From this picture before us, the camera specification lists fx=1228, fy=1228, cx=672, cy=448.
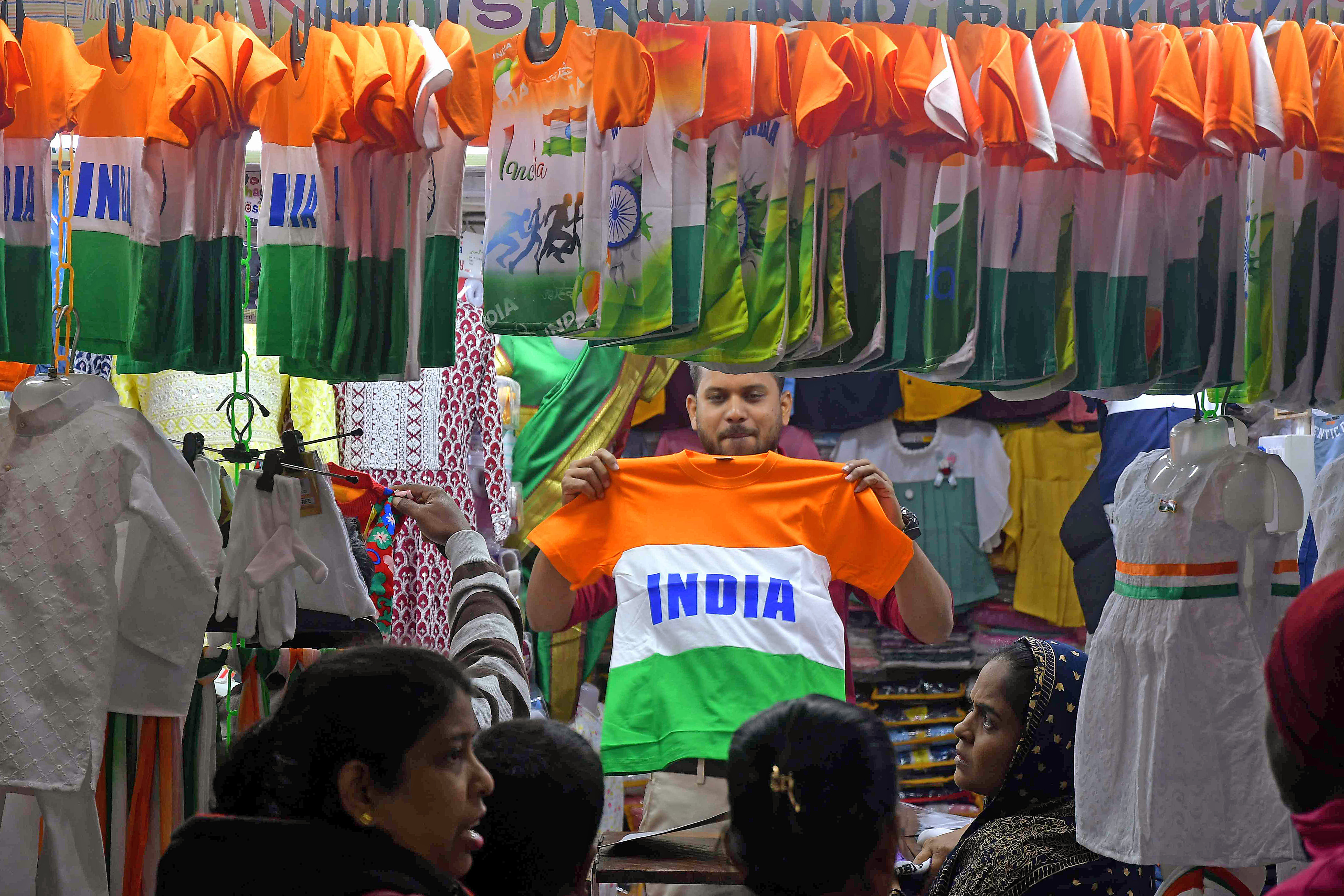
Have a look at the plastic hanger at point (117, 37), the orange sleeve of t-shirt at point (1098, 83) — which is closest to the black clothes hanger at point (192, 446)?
the plastic hanger at point (117, 37)

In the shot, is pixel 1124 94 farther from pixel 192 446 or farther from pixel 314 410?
pixel 314 410

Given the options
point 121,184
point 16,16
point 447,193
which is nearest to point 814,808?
point 447,193

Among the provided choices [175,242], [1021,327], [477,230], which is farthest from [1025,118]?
[477,230]

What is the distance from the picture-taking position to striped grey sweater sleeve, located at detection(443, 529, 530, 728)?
7.34ft

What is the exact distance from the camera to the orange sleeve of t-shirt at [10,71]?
2061 millimetres

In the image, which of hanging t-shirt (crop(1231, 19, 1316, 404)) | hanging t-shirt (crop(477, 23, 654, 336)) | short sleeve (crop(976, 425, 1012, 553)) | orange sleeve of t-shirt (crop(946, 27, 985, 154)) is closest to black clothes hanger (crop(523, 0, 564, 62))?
hanging t-shirt (crop(477, 23, 654, 336))

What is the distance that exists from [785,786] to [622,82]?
117cm

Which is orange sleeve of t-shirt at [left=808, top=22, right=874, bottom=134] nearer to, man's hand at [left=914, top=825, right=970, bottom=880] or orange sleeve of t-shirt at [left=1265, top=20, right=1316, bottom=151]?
orange sleeve of t-shirt at [left=1265, top=20, right=1316, bottom=151]

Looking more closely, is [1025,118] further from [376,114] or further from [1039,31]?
[376,114]

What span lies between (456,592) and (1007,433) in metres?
2.72

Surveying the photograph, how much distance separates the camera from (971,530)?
4.59 meters

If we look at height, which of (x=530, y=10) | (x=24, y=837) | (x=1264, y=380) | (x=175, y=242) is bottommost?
(x=24, y=837)

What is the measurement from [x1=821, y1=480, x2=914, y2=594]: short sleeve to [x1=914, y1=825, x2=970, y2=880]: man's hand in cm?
65

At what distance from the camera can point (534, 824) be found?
1.70 m
